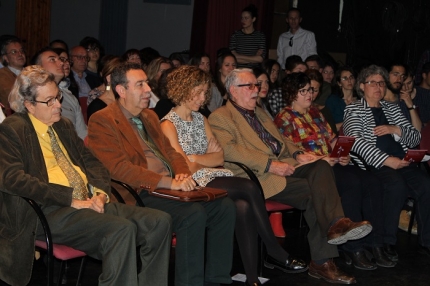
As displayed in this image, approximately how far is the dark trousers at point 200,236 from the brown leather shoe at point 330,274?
2.61ft

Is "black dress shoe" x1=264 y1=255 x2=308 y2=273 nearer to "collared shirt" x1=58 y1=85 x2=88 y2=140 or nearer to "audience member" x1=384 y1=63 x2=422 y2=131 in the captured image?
"collared shirt" x1=58 y1=85 x2=88 y2=140

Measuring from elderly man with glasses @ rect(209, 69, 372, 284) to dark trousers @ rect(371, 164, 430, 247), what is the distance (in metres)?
0.67

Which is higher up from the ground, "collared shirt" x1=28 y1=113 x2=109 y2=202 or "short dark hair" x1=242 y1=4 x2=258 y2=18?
"short dark hair" x1=242 y1=4 x2=258 y2=18

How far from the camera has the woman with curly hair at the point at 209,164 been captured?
4.60 meters

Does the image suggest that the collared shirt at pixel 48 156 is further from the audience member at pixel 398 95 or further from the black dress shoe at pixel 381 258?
the audience member at pixel 398 95

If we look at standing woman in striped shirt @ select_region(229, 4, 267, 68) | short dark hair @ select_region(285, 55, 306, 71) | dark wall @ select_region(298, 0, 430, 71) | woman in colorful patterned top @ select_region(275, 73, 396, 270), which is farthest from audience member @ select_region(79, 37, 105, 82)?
dark wall @ select_region(298, 0, 430, 71)

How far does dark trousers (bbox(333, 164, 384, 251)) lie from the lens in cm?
Answer: 535

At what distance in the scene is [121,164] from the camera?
14.1ft

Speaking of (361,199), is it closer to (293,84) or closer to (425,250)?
(425,250)

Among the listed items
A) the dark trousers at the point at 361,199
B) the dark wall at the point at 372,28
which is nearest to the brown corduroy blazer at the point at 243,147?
the dark trousers at the point at 361,199

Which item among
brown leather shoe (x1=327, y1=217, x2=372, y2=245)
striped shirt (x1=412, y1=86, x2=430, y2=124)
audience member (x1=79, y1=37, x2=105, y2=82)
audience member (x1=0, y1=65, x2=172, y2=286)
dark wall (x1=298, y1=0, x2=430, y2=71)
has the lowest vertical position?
brown leather shoe (x1=327, y1=217, x2=372, y2=245)

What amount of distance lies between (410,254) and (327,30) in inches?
200

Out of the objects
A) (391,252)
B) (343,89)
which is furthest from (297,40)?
(391,252)

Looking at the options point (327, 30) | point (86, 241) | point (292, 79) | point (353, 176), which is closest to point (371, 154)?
point (353, 176)
